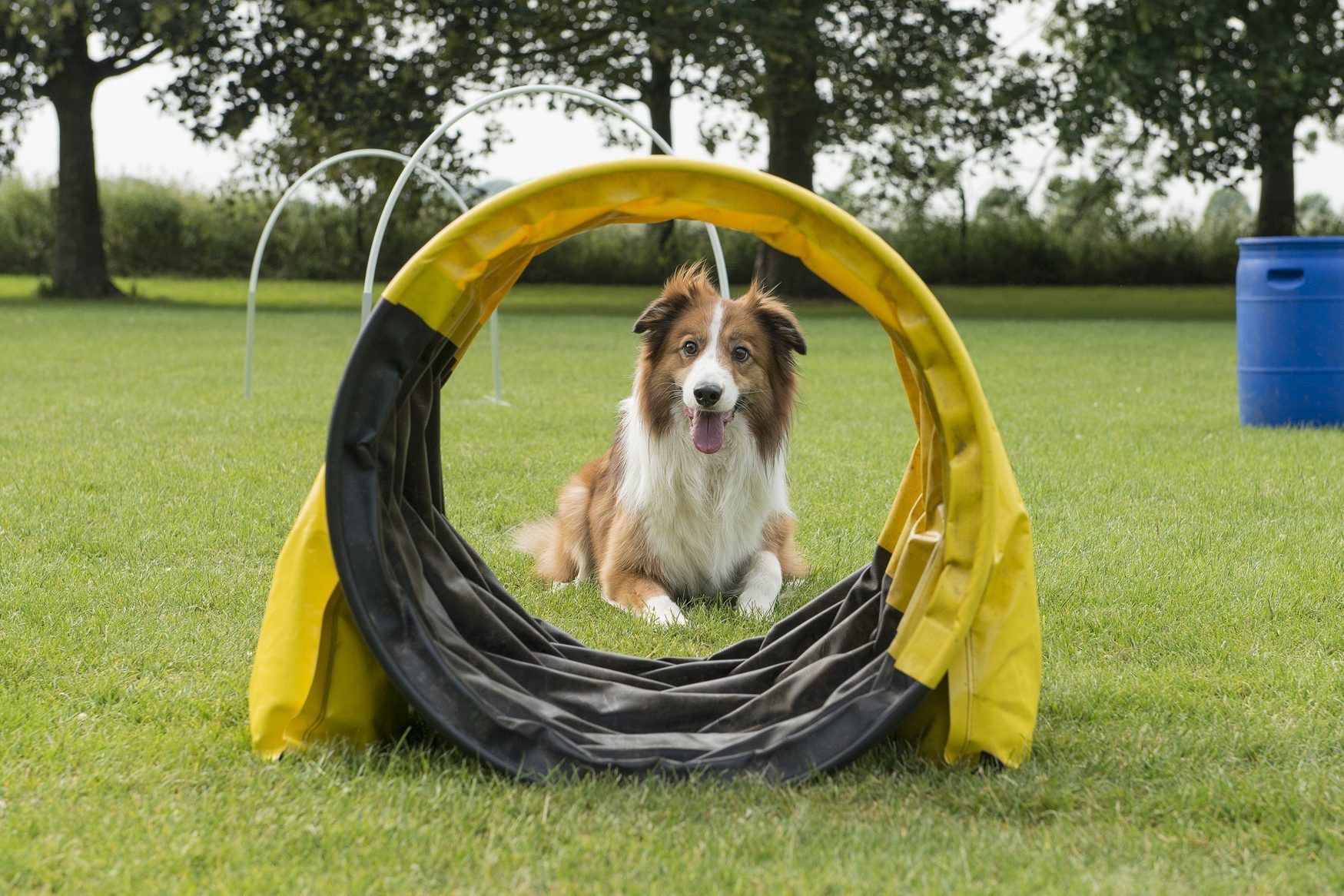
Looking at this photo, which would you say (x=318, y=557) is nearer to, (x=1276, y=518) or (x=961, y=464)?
(x=961, y=464)

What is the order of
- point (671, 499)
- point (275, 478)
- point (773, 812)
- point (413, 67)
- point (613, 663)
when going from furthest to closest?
point (413, 67) < point (275, 478) < point (671, 499) < point (613, 663) < point (773, 812)

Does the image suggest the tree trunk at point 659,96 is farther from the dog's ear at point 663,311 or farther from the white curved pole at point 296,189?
the dog's ear at point 663,311

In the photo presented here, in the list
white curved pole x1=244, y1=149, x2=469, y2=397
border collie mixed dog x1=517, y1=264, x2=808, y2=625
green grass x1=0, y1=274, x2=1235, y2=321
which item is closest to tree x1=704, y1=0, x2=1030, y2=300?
green grass x1=0, y1=274, x2=1235, y2=321


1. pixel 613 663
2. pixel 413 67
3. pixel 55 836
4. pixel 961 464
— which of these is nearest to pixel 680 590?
pixel 613 663

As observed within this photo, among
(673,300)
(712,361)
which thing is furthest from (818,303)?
(712,361)

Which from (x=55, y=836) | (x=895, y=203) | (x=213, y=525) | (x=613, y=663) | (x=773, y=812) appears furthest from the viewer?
(x=895, y=203)

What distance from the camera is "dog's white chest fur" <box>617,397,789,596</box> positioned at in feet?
13.7

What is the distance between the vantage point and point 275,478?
6062 millimetres

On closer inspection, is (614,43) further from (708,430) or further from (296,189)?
(708,430)

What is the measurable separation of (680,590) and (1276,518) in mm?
2715

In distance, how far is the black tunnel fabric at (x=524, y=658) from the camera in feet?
8.44

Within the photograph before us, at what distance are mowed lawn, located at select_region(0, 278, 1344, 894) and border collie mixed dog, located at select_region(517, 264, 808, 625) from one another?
166 millimetres

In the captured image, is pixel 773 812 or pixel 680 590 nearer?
pixel 773 812

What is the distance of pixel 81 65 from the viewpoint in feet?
68.3
